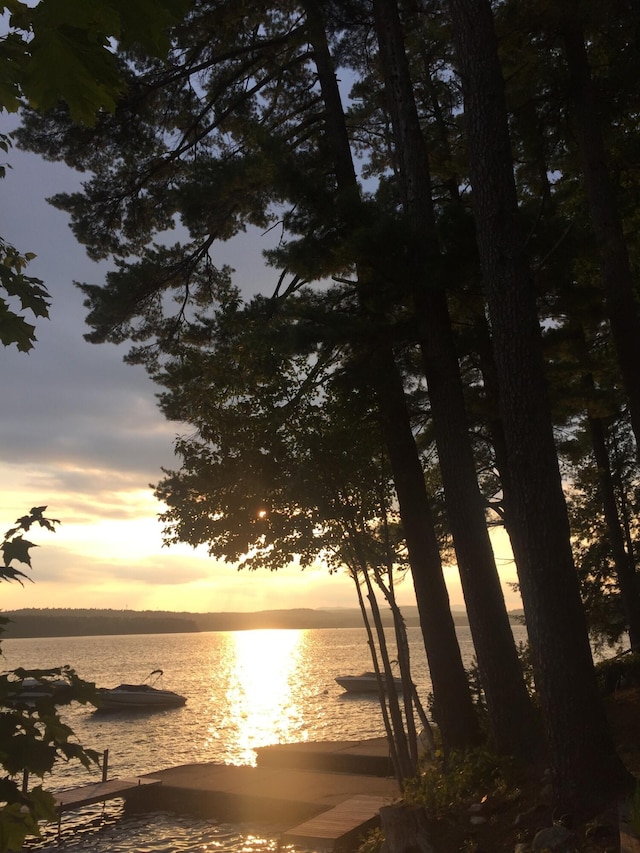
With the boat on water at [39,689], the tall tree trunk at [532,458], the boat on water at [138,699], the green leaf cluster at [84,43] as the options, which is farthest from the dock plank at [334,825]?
the boat on water at [138,699]

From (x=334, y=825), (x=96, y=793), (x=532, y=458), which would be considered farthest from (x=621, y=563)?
(x=96, y=793)

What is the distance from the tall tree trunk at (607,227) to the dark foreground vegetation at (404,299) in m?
0.03

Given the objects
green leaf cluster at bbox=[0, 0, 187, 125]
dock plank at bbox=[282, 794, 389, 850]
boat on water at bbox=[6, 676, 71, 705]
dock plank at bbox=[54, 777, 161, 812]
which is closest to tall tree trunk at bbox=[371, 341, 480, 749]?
dock plank at bbox=[282, 794, 389, 850]

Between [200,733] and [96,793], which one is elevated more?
[96,793]

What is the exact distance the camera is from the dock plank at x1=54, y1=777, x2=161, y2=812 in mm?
15099

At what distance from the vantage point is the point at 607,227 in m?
10.8

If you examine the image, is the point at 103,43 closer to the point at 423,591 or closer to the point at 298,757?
the point at 423,591

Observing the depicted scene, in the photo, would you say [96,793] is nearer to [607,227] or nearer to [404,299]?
[404,299]

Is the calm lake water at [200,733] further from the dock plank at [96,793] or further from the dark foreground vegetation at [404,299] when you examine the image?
the dark foreground vegetation at [404,299]

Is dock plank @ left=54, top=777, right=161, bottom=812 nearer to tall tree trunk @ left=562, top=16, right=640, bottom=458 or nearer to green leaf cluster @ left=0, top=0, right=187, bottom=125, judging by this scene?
tall tree trunk @ left=562, top=16, right=640, bottom=458

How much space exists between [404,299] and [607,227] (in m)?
3.34

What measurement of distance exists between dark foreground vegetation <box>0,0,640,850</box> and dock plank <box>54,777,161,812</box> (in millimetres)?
7276

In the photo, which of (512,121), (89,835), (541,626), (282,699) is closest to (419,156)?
(512,121)

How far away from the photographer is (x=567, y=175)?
16.7 meters
